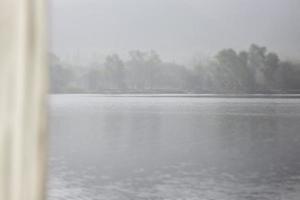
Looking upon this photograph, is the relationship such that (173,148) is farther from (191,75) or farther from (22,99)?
(22,99)

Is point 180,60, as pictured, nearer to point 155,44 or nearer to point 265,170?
point 155,44

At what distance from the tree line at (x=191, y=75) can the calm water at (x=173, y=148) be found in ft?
0.12

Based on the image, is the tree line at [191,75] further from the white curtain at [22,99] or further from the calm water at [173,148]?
the white curtain at [22,99]

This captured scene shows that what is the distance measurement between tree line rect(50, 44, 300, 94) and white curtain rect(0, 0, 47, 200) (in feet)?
2.10

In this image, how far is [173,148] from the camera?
49.8 inches

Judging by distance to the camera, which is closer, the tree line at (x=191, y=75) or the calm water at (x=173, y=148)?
the calm water at (x=173, y=148)

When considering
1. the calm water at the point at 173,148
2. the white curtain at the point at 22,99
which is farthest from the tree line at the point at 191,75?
the white curtain at the point at 22,99

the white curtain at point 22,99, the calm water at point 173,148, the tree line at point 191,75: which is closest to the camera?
the white curtain at point 22,99

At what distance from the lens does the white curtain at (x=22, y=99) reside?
0.54 m

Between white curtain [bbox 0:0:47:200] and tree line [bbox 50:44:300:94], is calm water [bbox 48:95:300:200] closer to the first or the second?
tree line [bbox 50:44:300:94]

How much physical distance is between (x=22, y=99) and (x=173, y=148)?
0.77 metres

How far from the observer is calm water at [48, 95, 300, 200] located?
117 centimetres

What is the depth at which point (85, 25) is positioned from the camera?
4.18 ft

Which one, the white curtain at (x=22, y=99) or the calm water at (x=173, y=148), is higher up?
the white curtain at (x=22, y=99)
